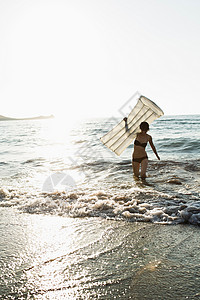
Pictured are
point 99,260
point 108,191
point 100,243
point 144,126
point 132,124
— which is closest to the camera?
point 99,260

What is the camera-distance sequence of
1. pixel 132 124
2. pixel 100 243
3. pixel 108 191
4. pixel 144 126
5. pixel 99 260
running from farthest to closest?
1. pixel 132 124
2. pixel 144 126
3. pixel 108 191
4. pixel 100 243
5. pixel 99 260

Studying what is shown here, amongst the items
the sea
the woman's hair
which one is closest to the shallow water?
the sea

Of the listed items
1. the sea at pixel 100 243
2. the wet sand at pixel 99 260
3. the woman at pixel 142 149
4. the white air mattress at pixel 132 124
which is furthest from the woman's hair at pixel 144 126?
the wet sand at pixel 99 260

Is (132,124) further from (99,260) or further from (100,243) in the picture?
(99,260)

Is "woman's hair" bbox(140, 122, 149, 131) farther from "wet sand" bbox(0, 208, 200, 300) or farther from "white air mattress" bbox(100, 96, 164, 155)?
"wet sand" bbox(0, 208, 200, 300)

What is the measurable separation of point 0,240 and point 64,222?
94cm

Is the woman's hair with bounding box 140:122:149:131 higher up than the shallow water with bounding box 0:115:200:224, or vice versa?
the woman's hair with bounding box 140:122:149:131

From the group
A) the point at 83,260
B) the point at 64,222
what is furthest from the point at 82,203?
the point at 83,260

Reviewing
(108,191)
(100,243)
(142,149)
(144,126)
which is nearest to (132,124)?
(144,126)

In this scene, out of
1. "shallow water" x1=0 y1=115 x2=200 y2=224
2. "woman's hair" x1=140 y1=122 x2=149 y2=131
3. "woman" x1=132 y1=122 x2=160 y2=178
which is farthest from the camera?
"woman" x1=132 y1=122 x2=160 y2=178

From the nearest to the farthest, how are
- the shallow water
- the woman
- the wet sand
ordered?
the wet sand → the shallow water → the woman

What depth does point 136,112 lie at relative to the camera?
22.2ft

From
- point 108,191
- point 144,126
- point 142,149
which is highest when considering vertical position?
point 144,126

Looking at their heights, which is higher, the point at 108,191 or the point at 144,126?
the point at 144,126
